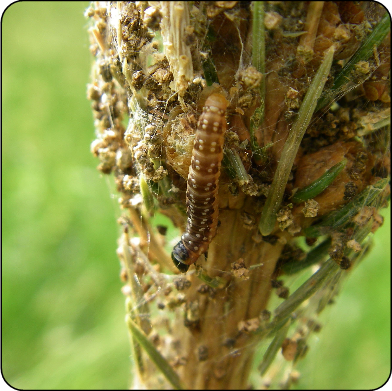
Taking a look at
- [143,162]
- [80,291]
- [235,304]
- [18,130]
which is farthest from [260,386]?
[18,130]

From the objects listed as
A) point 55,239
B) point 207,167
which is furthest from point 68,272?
point 207,167

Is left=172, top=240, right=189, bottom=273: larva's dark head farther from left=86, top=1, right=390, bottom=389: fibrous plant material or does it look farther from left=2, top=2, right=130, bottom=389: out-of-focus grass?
left=2, top=2, right=130, bottom=389: out-of-focus grass

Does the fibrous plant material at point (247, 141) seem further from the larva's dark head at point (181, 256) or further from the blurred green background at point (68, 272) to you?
the blurred green background at point (68, 272)

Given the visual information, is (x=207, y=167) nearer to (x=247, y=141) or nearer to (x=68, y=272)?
(x=247, y=141)

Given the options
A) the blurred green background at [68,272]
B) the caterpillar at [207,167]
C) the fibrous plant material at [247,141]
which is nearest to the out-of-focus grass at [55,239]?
the blurred green background at [68,272]

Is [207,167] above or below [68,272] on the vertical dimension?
above

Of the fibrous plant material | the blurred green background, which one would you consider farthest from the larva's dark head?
the blurred green background
